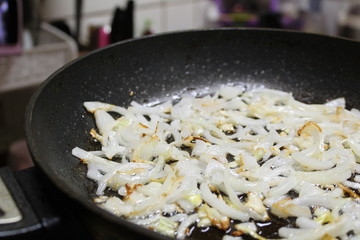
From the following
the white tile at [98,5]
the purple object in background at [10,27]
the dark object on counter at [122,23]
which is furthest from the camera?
the white tile at [98,5]

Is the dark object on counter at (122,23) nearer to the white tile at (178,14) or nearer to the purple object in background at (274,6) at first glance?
the white tile at (178,14)

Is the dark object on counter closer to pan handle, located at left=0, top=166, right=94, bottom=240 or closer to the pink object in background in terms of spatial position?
the pink object in background

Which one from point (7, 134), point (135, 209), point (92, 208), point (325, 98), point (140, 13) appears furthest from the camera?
point (140, 13)

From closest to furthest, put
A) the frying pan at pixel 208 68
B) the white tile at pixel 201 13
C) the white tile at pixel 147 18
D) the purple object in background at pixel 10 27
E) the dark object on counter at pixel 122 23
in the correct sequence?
the frying pan at pixel 208 68 < the purple object in background at pixel 10 27 < the dark object on counter at pixel 122 23 < the white tile at pixel 147 18 < the white tile at pixel 201 13

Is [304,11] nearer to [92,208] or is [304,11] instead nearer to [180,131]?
[180,131]

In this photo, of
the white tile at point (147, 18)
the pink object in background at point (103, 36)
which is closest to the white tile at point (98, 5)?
the white tile at point (147, 18)

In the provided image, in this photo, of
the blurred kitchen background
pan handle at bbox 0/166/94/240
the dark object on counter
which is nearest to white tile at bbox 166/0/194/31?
the blurred kitchen background

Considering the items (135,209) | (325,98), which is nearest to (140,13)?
(325,98)
